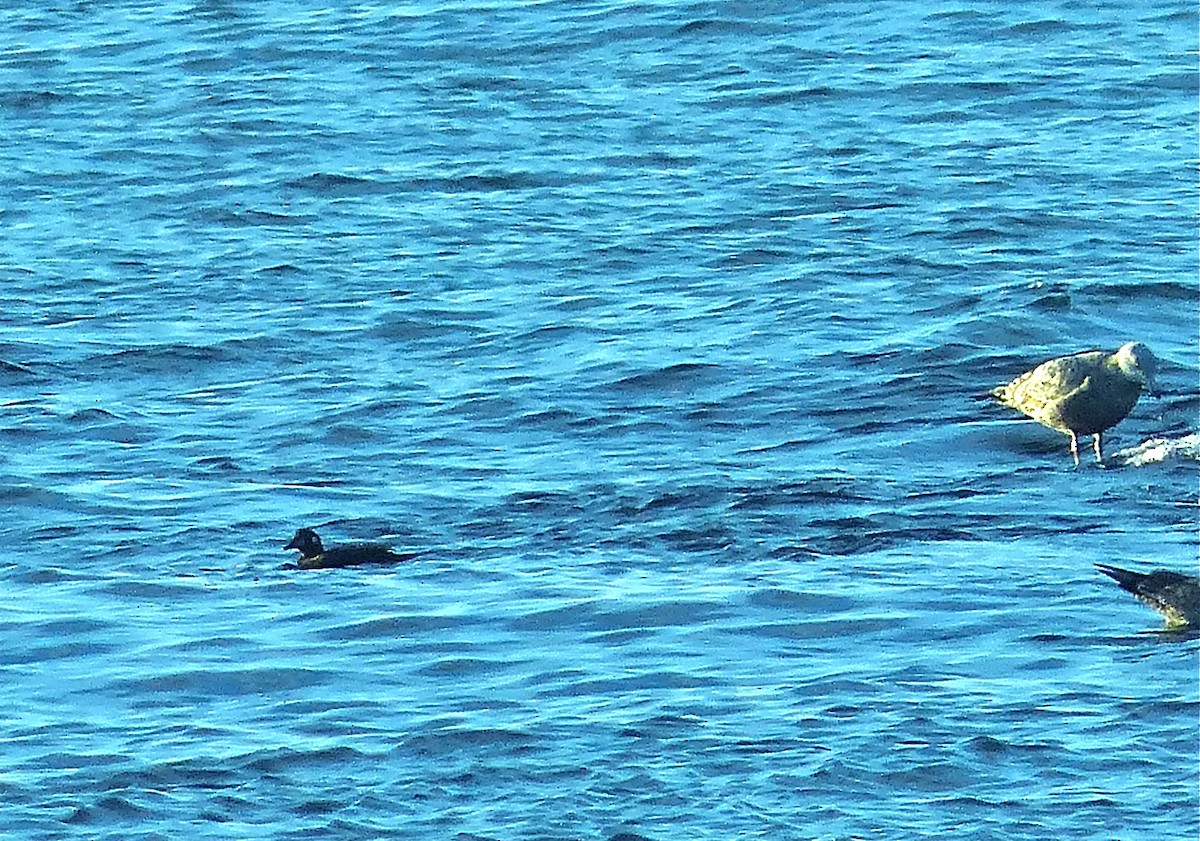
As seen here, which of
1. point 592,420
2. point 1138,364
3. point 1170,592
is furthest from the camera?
point 592,420

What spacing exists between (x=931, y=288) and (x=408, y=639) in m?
7.45

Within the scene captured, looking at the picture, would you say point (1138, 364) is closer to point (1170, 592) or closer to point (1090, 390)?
point (1090, 390)

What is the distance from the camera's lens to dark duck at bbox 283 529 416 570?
531 inches

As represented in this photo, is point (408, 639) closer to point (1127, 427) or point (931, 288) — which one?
point (1127, 427)

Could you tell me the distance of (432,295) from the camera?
1923 centimetres

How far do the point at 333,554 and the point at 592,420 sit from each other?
322cm

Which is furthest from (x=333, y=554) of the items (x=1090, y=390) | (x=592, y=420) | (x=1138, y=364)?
(x=1138, y=364)

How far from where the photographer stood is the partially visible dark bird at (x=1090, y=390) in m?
15.1

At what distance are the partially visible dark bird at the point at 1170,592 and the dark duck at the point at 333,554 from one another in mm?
3630

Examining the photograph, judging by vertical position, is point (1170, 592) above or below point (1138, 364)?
below

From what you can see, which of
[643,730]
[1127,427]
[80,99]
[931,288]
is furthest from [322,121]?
[643,730]

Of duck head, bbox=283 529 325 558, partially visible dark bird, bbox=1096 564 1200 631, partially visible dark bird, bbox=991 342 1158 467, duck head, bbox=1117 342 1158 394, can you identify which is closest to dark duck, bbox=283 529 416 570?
duck head, bbox=283 529 325 558

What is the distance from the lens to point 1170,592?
12.2 m

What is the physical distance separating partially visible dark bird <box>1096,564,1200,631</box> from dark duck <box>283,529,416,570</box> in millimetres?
3630
